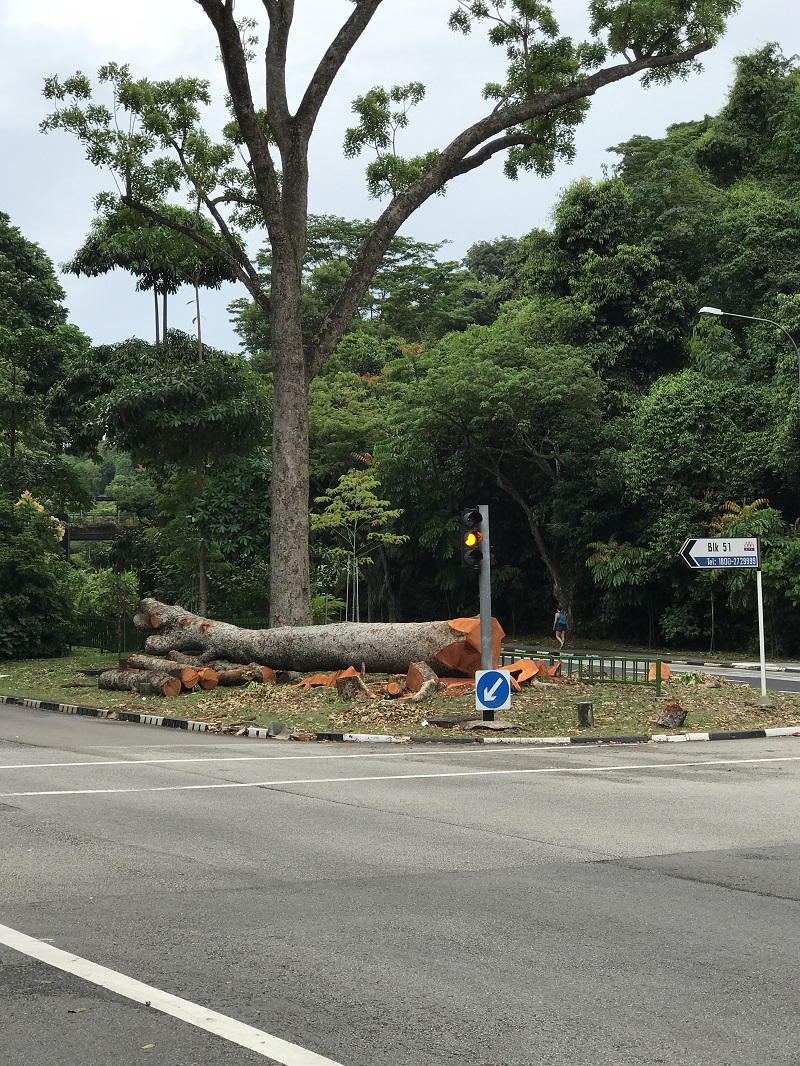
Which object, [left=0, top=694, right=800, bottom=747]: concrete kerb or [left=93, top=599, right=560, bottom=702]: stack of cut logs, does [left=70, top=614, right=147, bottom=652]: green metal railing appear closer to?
[left=93, top=599, right=560, bottom=702]: stack of cut logs

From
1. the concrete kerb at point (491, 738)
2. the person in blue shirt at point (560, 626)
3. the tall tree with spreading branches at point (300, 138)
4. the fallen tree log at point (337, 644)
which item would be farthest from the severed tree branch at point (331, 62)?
the person in blue shirt at point (560, 626)

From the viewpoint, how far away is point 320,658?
70.6 ft

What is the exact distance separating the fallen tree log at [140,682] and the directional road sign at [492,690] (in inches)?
278

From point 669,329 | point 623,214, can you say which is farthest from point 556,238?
point 669,329

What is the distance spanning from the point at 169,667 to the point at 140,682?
0.60 metres

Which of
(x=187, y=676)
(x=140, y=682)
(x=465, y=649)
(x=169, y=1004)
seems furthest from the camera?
(x=140, y=682)

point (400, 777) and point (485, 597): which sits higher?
point (485, 597)

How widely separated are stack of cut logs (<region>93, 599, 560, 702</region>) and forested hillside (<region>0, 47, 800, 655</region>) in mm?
7451

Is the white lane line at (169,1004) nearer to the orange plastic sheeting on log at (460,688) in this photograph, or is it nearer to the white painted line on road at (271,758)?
the white painted line on road at (271,758)

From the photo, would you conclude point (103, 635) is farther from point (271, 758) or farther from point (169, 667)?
point (271, 758)

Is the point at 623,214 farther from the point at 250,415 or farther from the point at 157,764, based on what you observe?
the point at 157,764

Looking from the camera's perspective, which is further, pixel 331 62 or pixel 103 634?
pixel 103 634

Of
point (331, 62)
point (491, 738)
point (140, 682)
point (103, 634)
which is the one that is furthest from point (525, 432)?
point (491, 738)

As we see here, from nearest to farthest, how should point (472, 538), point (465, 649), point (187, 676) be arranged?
point (472, 538) < point (465, 649) < point (187, 676)
